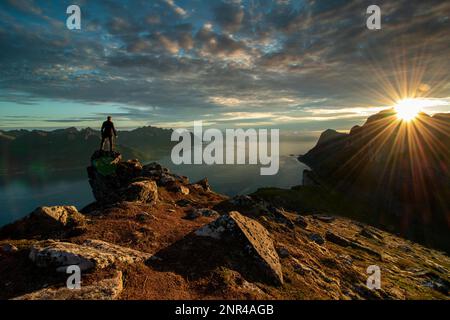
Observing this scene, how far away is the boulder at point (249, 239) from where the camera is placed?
50.7 ft

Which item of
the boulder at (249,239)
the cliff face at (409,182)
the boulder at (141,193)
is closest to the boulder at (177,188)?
the boulder at (141,193)

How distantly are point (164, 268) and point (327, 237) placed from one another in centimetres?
2900

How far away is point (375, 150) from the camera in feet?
638

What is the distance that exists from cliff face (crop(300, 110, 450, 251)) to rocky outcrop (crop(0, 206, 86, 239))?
378 ft

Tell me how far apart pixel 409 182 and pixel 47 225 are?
174367 millimetres

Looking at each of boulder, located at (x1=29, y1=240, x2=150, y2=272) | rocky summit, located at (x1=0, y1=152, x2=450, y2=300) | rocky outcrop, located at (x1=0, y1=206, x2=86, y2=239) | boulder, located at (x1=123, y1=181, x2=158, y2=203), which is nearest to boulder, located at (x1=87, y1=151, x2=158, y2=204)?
boulder, located at (x1=123, y1=181, x2=158, y2=203)

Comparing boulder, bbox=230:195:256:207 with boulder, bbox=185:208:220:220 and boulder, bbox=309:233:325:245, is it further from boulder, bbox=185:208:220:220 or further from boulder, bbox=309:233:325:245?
boulder, bbox=309:233:325:245

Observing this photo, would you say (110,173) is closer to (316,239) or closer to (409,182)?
(316,239)

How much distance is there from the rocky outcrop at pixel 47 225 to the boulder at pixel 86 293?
685 cm

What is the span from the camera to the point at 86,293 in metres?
10.6

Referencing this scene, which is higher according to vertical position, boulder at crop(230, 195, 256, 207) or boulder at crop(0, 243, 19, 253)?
boulder at crop(0, 243, 19, 253)

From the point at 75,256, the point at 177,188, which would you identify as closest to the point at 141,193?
the point at 177,188

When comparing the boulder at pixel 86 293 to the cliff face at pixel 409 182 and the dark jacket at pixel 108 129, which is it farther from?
the cliff face at pixel 409 182

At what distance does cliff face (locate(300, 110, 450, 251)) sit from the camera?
11269cm
